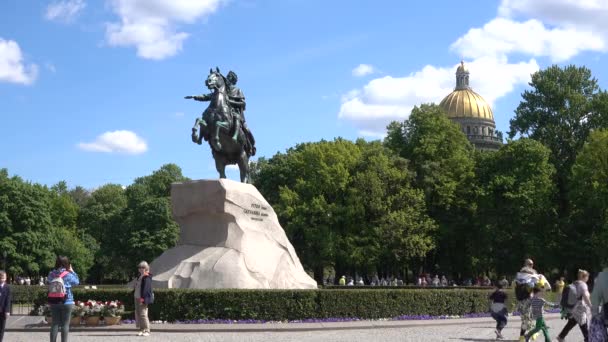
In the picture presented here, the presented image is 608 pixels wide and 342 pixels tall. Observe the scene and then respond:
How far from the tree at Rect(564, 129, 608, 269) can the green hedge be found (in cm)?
2646

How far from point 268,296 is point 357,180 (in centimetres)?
3235

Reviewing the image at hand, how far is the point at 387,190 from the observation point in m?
54.6

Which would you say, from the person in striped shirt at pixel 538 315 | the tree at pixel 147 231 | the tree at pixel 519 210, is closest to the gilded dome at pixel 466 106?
the tree at pixel 147 231

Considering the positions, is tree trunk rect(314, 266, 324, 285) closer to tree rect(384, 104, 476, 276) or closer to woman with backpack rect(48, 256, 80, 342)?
tree rect(384, 104, 476, 276)

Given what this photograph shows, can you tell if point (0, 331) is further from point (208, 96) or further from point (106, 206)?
point (106, 206)

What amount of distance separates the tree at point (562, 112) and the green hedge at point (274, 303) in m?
34.3

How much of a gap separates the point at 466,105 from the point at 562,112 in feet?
213

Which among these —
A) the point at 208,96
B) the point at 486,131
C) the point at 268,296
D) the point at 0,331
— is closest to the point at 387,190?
the point at 208,96

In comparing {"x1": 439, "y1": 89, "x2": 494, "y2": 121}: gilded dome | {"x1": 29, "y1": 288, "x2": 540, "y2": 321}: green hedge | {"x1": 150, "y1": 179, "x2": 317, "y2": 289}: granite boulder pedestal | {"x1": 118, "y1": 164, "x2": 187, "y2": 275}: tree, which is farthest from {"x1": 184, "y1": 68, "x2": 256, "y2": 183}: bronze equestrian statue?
{"x1": 439, "y1": 89, "x2": 494, "y2": 121}: gilded dome

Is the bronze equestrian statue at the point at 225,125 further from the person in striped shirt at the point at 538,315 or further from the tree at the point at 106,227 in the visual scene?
the tree at the point at 106,227

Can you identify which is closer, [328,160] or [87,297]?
[87,297]

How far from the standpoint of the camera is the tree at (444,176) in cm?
5547

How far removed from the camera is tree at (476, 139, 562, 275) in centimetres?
5122

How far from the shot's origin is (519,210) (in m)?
51.8
